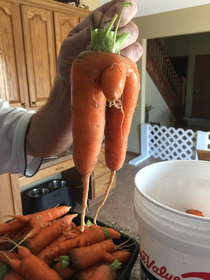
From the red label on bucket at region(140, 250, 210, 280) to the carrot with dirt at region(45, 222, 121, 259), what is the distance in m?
0.22

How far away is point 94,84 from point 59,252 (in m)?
0.53

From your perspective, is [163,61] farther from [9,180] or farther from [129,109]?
[129,109]

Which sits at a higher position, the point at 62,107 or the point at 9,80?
the point at 9,80

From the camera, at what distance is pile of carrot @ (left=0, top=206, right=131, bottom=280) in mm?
614

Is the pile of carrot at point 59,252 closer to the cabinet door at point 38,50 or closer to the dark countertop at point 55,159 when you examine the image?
the dark countertop at point 55,159

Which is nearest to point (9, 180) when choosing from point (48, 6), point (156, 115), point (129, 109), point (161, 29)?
point (129, 109)

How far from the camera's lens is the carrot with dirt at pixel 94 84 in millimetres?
472

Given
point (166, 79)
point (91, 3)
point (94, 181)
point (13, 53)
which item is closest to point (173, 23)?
point (91, 3)

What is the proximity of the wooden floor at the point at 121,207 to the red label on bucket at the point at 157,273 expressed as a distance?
1.67m

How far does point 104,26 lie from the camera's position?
1.70 feet

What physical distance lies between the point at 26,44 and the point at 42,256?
81.3 inches

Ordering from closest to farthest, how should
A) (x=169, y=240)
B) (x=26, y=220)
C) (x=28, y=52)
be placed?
1. (x=169, y=240)
2. (x=26, y=220)
3. (x=28, y=52)

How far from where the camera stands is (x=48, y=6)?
2.28 meters

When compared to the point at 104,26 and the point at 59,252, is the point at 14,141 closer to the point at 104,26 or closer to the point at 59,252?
the point at 59,252
